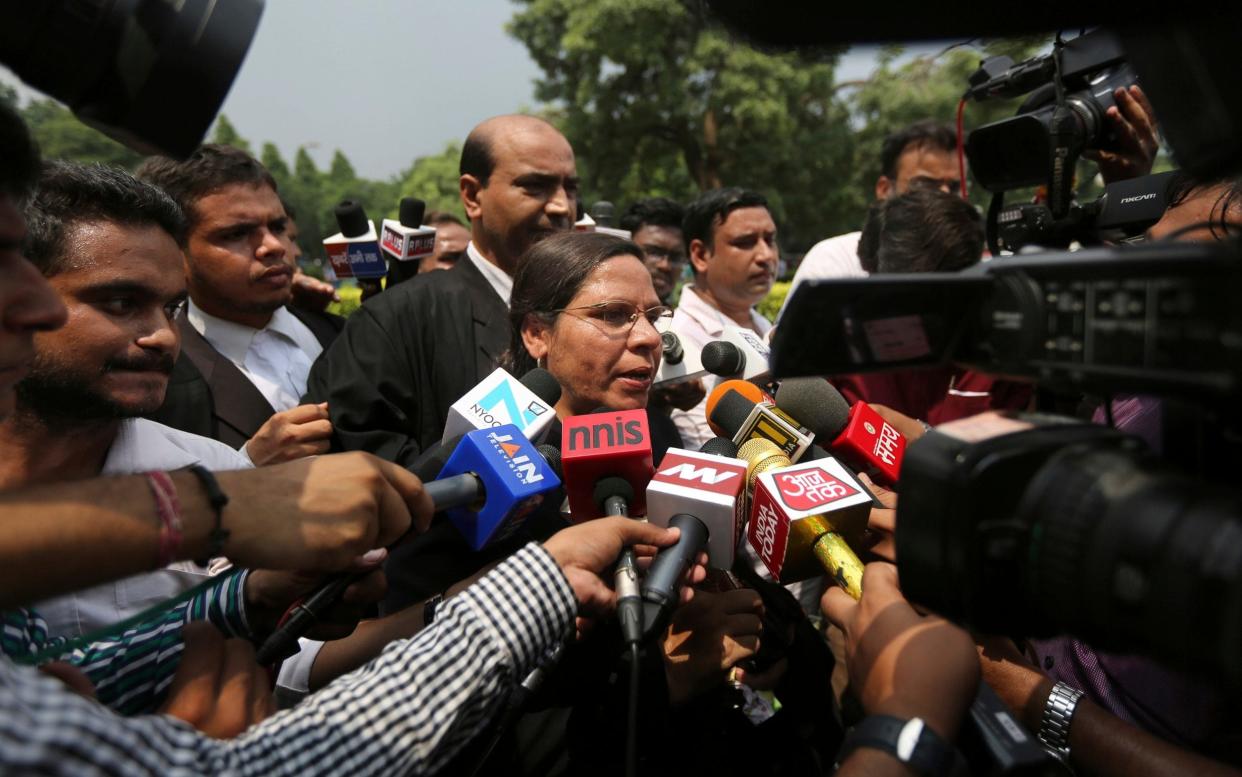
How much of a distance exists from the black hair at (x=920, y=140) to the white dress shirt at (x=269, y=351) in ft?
11.5

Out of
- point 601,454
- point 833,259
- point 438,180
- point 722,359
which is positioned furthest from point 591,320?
point 438,180

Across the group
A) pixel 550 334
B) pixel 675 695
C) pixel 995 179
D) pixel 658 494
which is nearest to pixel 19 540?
pixel 658 494

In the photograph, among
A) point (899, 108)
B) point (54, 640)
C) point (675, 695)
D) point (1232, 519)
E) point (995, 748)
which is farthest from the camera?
point (899, 108)

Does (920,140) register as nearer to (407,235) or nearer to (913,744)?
(407,235)

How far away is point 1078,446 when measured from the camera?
78 cm

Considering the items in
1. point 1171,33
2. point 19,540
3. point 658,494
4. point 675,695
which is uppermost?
point 1171,33

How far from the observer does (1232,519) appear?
662mm

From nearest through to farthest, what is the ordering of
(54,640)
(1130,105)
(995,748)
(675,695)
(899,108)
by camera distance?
(995,748), (54,640), (675,695), (1130,105), (899,108)

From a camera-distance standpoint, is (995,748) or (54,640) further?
(54,640)

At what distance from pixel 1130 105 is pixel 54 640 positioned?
2.80 metres

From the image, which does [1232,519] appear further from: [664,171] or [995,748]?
[664,171]

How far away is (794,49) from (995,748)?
0.88 metres

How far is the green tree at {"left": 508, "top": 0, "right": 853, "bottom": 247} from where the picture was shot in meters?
18.9

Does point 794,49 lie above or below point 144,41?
above
